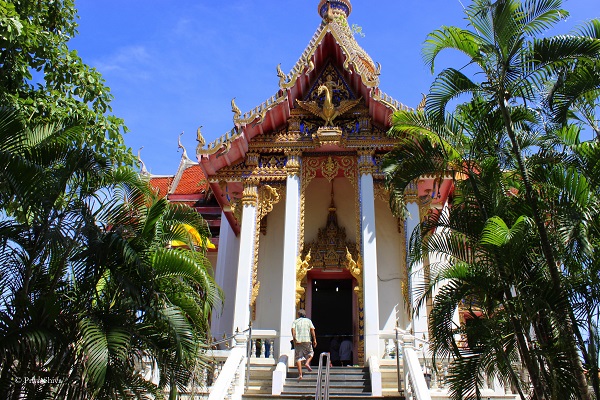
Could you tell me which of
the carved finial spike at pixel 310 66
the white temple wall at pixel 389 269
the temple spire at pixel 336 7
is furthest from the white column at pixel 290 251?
the temple spire at pixel 336 7

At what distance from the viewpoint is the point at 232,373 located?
295 inches

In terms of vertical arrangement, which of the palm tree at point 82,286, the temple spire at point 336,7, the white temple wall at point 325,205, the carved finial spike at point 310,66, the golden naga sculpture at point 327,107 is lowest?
the palm tree at point 82,286

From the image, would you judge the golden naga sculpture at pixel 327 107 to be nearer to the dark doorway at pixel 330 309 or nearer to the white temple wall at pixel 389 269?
the white temple wall at pixel 389 269

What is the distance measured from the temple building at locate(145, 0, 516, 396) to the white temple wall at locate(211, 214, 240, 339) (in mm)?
24

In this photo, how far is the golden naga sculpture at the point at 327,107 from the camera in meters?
11.1

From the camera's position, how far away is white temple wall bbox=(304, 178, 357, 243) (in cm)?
1226

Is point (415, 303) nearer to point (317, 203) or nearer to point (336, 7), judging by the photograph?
point (317, 203)

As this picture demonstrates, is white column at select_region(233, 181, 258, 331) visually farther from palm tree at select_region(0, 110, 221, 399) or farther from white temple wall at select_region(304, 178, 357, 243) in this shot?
palm tree at select_region(0, 110, 221, 399)

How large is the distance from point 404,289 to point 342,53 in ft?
15.4

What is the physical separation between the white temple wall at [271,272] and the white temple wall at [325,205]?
0.58 m

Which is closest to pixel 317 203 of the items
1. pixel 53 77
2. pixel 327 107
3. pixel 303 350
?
pixel 327 107

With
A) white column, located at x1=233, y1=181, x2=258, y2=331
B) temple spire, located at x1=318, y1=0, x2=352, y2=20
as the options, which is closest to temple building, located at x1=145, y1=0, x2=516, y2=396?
white column, located at x1=233, y1=181, x2=258, y2=331

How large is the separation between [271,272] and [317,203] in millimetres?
1809

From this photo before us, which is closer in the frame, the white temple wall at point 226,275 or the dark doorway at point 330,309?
the white temple wall at point 226,275
